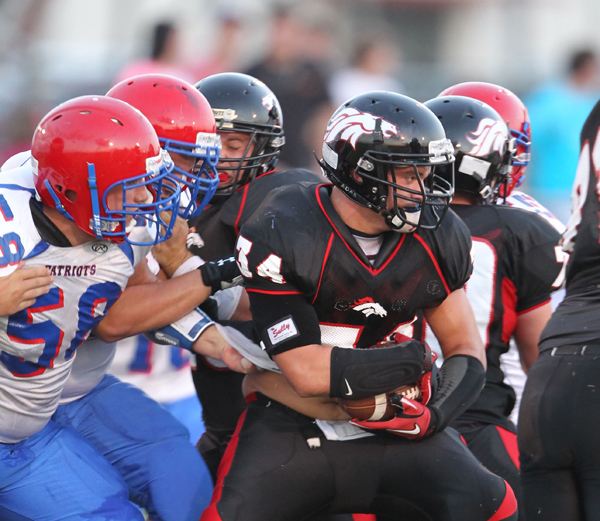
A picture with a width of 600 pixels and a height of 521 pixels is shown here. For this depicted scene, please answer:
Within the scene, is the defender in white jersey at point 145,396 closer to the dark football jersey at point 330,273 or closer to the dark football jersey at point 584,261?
the dark football jersey at point 330,273

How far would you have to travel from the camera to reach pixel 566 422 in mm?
2793

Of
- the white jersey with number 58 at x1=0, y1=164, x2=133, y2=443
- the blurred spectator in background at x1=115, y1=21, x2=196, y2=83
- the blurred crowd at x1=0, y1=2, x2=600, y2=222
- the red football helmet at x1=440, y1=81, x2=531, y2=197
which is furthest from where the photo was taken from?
the blurred crowd at x1=0, y1=2, x2=600, y2=222

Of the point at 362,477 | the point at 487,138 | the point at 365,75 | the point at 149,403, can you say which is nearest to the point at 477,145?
the point at 487,138

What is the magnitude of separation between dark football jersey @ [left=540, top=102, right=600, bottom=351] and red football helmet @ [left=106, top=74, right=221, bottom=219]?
4.68 feet

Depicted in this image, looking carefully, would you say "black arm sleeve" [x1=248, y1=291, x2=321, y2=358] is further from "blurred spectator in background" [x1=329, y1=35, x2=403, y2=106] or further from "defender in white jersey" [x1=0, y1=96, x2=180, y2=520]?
"blurred spectator in background" [x1=329, y1=35, x2=403, y2=106]

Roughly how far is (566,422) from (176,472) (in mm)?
1450

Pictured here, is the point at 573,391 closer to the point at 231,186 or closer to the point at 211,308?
the point at 211,308

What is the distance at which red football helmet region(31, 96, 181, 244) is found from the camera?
2895 mm

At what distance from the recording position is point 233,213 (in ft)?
11.9

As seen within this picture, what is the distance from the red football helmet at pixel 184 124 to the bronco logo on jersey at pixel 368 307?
0.86 m

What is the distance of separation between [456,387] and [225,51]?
741 cm

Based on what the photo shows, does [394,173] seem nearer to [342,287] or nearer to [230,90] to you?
[342,287]

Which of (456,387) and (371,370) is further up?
(371,370)

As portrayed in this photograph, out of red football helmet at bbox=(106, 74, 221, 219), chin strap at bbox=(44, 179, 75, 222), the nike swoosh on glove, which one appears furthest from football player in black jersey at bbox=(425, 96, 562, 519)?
chin strap at bbox=(44, 179, 75, 222)
